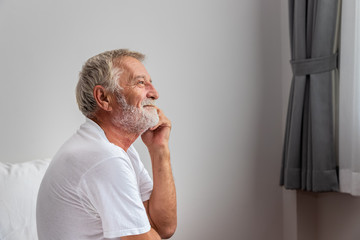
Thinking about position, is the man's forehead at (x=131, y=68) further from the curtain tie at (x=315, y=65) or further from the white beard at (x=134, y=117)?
the curtain tie at (x=315, y=65)

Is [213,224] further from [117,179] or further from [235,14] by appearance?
[117,179]

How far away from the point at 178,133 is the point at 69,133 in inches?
22.5

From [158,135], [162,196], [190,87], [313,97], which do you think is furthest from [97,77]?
[313,97]

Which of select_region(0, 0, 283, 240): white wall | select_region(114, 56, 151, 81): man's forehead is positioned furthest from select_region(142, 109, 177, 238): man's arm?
select_region(0, 0, 283, 240): white wall

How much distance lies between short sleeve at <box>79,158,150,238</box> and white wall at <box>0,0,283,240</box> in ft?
3.22

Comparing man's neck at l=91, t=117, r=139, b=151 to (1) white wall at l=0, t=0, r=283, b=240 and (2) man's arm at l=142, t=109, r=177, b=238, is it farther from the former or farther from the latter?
(1) white wall at l=0, t=0, r=283, b=240

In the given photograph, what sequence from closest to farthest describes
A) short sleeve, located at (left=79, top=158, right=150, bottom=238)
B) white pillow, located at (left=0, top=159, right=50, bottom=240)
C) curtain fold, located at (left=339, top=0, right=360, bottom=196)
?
short sleeve, located at (left=79, top=158, right=150, bottom=238), white pillow, located at (left=0, top=159, right=50, bottom=240), curtain fold, located at (left=339, top=0, right=360, bottom=196)

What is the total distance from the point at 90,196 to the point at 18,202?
0.69m

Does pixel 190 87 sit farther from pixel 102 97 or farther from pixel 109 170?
pixel 109 170

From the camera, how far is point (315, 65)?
86.4 inches

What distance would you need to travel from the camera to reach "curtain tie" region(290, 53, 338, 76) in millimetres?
2158

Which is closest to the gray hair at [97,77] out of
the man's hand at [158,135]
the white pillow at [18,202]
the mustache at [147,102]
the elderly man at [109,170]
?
the elderly man at [109,170]

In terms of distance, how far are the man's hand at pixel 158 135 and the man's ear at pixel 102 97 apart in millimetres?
228

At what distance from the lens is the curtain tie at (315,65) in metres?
2.16
